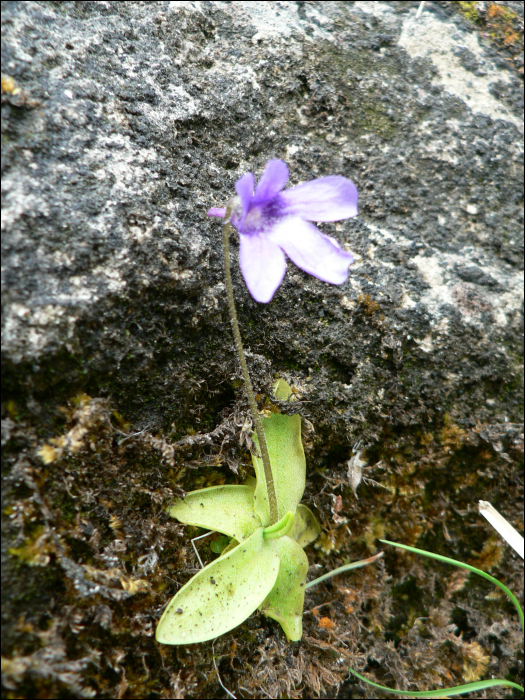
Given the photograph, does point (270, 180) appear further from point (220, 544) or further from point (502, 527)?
point (502, 527)

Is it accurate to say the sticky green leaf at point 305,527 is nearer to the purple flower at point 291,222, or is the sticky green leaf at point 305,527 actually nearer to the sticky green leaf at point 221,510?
the sticky green leaf at point 221,510

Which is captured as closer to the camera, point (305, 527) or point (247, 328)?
point (247, 328)

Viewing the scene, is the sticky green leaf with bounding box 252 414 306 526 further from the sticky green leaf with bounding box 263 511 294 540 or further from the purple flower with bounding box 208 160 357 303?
the purple flower with bounding box 208 160 357 303

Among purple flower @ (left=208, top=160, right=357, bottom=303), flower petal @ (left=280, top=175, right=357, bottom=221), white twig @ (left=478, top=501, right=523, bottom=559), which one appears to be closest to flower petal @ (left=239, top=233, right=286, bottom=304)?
purple flower @ (left=208, top=160, right=357, bottom=303)


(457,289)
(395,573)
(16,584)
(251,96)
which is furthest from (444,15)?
(16,584)

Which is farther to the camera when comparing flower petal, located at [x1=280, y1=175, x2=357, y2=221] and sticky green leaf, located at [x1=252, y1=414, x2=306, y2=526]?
sticky green leaf, located at [x1=252, y1=414, x2=306, y2=526]

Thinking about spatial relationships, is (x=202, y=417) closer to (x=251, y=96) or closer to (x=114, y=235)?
(x=114, y=235)

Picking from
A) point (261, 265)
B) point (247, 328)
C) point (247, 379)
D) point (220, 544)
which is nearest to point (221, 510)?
point (220, 544)
